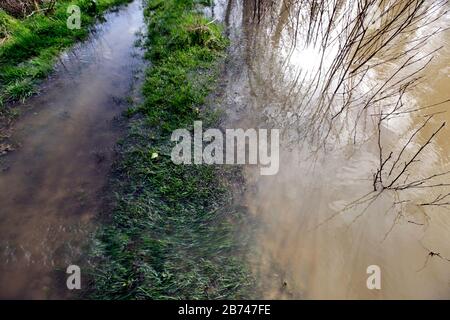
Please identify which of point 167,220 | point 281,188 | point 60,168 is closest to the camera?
point 167,220

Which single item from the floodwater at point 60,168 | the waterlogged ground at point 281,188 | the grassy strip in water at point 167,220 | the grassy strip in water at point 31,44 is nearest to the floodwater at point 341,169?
the waterlogged ground at point 281,188

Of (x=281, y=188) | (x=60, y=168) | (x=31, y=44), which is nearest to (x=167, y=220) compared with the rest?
(x=281, y=188)

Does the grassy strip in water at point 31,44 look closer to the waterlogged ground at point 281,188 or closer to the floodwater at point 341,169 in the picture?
the waterlogged ground at point 281,188

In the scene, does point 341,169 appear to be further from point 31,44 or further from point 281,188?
point 31,44

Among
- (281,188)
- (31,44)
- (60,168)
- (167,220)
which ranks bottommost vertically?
(167,220)

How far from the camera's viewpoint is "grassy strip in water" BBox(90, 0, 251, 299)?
2.96 metres

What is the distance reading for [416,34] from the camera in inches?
263

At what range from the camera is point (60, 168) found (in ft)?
13.0

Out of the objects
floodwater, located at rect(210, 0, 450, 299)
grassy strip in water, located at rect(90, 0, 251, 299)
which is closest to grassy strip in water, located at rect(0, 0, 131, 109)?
grassy strip in water, located at rect(90, 0, 251, 299)

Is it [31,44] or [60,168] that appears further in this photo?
[31,44]

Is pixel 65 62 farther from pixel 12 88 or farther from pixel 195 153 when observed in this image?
pixel 195 153

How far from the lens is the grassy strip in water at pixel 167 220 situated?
296 cm

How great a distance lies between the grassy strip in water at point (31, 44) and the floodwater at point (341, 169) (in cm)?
313

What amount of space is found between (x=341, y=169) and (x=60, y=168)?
138 inches
